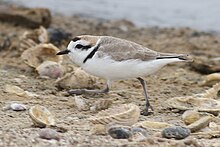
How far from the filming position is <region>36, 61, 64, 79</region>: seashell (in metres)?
6.77

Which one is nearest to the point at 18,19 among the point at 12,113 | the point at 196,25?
the point at 196,25

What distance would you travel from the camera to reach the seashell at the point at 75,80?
6418mm

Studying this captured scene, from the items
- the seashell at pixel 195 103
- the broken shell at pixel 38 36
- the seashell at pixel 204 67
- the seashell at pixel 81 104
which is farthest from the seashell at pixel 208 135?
the broken shell at pixel 38 36

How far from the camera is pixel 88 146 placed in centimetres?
439

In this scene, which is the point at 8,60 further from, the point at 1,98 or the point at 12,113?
the point at 12,113

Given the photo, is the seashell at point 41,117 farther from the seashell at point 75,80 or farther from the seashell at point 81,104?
the seashell at point 75,80

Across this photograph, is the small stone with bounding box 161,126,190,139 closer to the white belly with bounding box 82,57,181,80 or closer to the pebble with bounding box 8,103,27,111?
the white belly with bounding box 82,57,181,80

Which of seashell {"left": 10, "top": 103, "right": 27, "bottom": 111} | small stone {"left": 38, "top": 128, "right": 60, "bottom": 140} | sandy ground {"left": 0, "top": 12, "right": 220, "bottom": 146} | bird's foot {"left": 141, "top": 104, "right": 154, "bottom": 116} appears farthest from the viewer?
bird's foot {"left": 141, "top": 104, "right": 154, "bottom": 116}

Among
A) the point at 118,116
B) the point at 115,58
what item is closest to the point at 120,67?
the point at 115,58

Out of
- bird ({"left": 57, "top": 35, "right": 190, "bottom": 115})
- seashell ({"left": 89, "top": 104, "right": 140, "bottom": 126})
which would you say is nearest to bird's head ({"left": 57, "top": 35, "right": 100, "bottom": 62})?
bird ({"left": 57, "top": 35, "right": 190, "bottom": 115})

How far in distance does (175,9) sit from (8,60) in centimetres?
529

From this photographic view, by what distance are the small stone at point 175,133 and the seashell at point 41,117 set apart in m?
0.81

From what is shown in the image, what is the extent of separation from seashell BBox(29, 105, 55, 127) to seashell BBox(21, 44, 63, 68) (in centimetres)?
188

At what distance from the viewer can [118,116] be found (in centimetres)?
489
